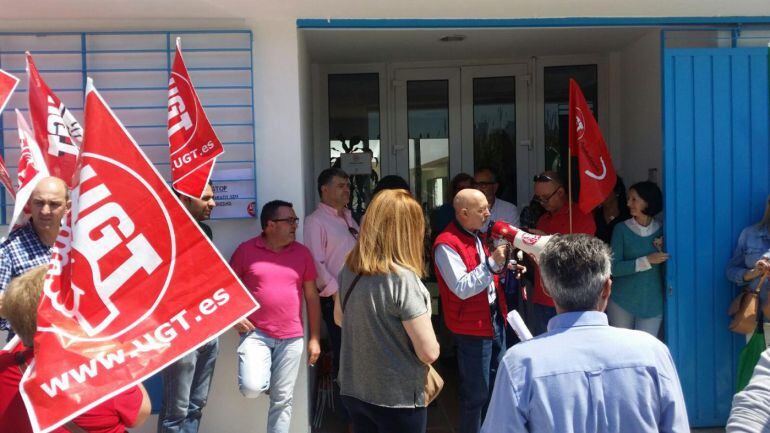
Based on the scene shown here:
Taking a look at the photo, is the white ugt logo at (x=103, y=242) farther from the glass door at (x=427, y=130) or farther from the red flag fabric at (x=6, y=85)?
the glass door at (x=427, y=130)

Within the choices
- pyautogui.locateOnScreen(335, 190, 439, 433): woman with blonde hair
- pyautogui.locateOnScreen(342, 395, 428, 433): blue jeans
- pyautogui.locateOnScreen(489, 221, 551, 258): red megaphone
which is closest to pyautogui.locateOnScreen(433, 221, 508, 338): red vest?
pyautogui.locateOnScreen(489, 221, 551, 258): red megaphone

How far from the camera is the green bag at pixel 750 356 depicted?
12.8 ft

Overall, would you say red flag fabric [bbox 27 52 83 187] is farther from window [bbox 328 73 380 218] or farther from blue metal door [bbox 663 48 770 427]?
blue metal door [bbox 663 48 770 427]

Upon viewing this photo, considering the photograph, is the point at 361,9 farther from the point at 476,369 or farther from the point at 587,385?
the point at 587,385

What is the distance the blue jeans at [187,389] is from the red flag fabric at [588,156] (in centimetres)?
240

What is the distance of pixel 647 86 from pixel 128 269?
13.5 ft

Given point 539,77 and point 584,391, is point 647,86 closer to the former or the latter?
point 539,77

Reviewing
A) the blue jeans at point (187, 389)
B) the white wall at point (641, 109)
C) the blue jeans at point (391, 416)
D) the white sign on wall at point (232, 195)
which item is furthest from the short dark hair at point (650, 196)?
the blue jeans at point (187, 389)

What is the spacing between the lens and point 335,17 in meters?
4.12

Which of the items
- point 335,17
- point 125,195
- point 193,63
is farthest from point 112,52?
point 125,195

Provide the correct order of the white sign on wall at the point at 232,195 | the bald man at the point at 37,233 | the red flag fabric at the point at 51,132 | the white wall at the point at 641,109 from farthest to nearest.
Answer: the white wall at the point at 641,109
the white sign on wall at the point at 232,195
the red flag fabric at the point at 51,132
the bald man at the point at 37,233

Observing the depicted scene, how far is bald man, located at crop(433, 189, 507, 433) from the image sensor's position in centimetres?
344

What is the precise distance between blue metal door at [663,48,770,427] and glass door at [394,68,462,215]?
81.0 inches

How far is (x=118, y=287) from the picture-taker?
1.96 m
